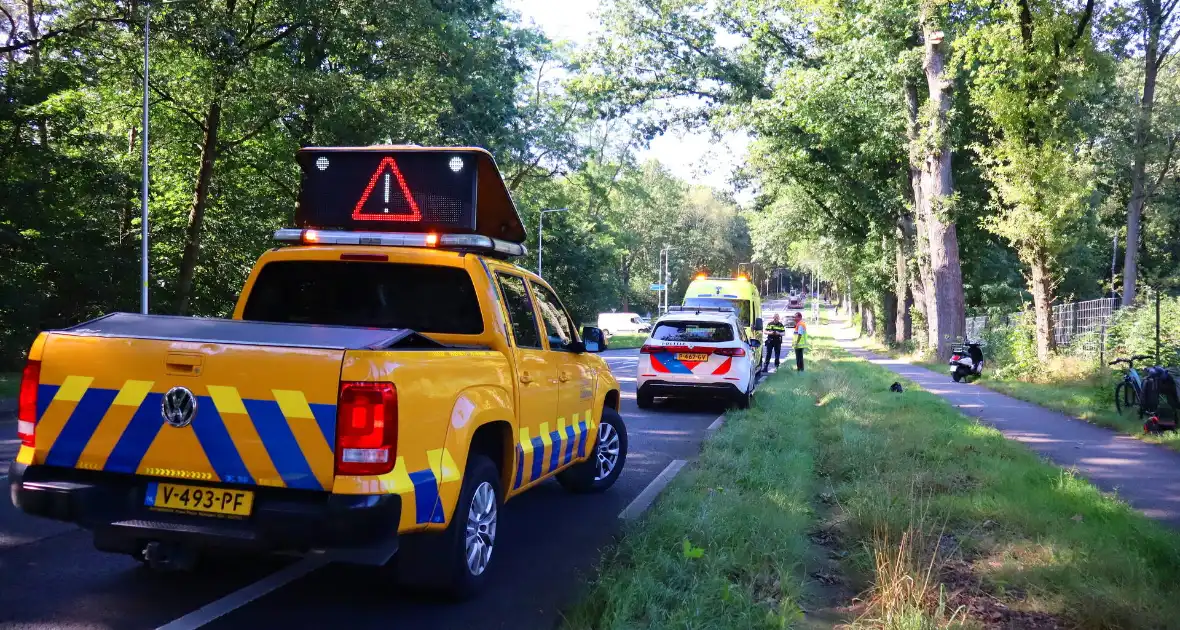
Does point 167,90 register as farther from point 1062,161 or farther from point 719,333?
point 1062,161

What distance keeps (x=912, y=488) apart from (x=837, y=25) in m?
21.2

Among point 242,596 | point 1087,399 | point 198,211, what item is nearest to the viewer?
point 242,596

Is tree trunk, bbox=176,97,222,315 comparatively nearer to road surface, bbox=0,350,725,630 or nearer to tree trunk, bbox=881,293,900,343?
road surface, bbox=0,350,725,630

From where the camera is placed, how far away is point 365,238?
218 inches

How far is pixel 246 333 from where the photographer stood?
4.10 m

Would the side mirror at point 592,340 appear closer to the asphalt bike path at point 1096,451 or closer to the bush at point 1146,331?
the asphalt bike path at point 1096,451

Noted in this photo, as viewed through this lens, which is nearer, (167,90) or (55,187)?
(55,187)

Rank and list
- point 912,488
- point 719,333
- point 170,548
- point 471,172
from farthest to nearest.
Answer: point 719,333 < point 912,488 < point 471,172 < point 170,548

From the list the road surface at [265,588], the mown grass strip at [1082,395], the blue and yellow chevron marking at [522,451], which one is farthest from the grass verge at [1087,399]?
the blue and yellow chevron marking at [522,451]

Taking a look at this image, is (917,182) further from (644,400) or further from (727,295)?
(644,400)

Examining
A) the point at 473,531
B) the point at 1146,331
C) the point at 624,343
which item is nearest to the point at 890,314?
the point at 624,343

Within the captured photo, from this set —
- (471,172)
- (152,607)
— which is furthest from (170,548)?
(471,172)

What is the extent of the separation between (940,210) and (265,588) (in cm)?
2150

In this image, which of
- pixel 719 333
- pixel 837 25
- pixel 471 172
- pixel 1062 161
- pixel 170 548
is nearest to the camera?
pixel 170 548
